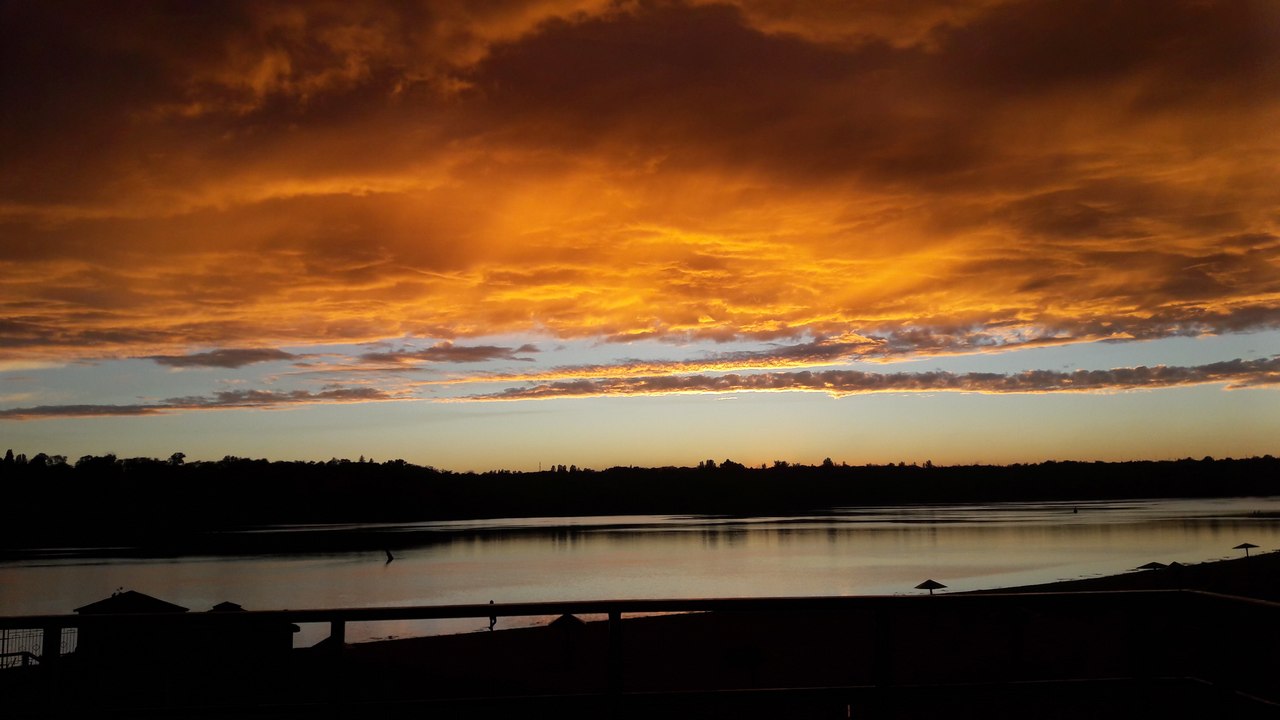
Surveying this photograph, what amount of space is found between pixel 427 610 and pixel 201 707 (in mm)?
918

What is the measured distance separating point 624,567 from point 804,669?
4060 centimetres

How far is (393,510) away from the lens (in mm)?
178500

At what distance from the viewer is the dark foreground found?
3941mm

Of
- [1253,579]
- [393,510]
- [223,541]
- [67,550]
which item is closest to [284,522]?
[393,510]

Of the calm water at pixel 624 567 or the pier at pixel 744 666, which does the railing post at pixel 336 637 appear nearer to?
the pier at pixel 744 666

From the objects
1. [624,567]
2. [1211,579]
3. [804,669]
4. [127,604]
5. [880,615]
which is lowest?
[624,567]

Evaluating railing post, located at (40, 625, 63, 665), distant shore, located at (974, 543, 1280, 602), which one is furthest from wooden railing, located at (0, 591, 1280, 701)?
distant shore, located at (974, 543, 1280, 602)

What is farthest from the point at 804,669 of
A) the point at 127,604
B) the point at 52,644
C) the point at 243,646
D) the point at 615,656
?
the point at 52,644

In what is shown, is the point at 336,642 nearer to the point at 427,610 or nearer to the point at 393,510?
the point at 427,610

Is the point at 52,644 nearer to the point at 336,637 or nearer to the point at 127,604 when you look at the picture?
the point at 336,637

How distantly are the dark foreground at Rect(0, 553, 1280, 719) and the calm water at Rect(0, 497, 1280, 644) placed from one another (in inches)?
439

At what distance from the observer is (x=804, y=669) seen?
22.6 m

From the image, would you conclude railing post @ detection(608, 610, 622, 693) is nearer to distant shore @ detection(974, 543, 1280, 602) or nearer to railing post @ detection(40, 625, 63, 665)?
railing post @ detection(40, 625, 63, 665)

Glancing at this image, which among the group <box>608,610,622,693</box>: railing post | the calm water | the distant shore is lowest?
the calm water
